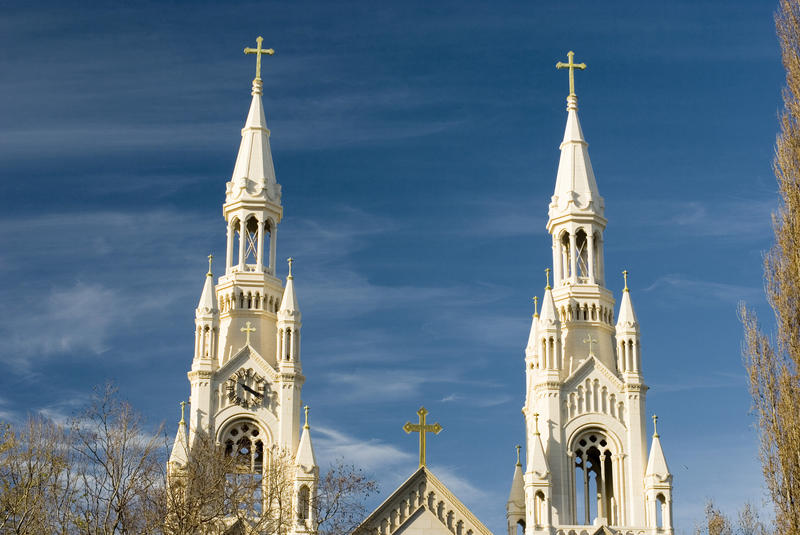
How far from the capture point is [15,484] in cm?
5081

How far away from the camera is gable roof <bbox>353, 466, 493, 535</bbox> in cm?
6334

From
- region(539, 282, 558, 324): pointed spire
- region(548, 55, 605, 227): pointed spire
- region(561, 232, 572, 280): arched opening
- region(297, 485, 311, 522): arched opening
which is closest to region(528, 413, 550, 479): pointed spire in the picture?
region(539, 282, 558, 324): pointed spire

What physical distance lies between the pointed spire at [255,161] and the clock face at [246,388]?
407 inches

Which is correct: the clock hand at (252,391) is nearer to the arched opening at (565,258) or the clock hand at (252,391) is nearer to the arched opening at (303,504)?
the arched opening at (303,504)

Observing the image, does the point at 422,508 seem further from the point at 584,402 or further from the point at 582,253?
the point at 582,253

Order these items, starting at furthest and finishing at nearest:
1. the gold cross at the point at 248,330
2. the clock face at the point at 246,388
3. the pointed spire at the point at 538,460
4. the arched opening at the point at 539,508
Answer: the gold cross at the point at 248,330 < the clock face at the point at 246,388 < the pointed spire at the point at 538,460 < the arched opening at the point at 539,508

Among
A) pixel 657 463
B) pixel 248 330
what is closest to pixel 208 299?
pixel 248 330

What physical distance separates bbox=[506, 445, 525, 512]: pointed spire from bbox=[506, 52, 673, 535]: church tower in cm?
7

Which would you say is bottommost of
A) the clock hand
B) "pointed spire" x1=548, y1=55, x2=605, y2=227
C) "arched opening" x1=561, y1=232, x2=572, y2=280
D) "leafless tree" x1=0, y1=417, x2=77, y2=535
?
"leafless tree" x1=0, y1=417, x2=77, y2=535

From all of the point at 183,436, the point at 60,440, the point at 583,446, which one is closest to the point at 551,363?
the point at 583,446

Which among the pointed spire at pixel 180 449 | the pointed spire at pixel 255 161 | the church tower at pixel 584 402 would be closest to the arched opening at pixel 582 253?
the church tower at pixel 584 402

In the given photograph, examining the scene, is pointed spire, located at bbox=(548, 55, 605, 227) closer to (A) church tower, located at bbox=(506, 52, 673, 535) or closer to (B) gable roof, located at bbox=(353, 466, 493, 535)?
(A) church tower, located at bbox=(506, 52, 673, 535)

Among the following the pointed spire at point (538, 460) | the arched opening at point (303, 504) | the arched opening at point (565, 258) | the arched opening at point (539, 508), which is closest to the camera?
the arched opening at point (303, 504)

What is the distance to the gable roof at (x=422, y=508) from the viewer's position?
208 ft
